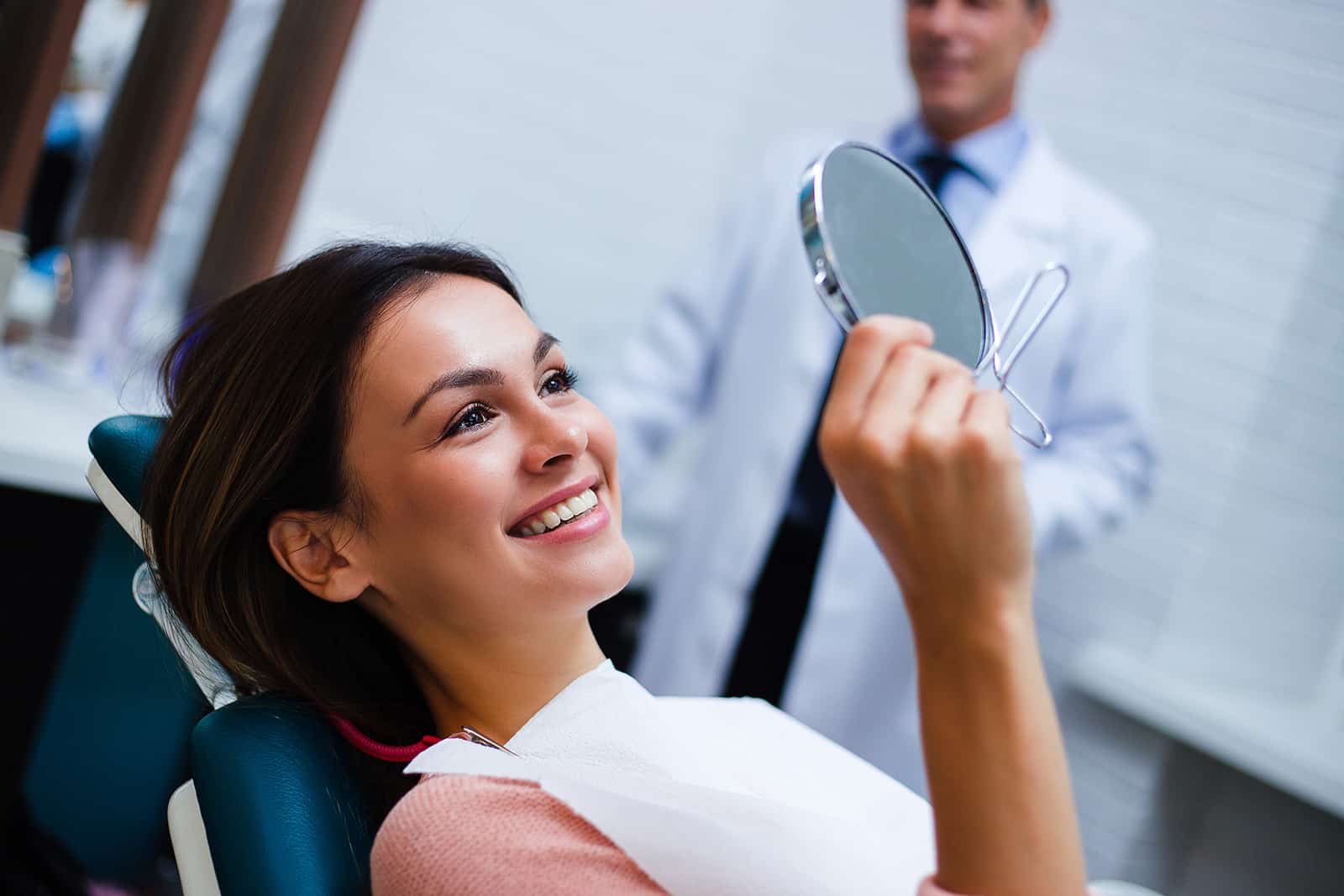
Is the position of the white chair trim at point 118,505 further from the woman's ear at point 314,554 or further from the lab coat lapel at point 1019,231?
the lab coat lapel at point 1019,231

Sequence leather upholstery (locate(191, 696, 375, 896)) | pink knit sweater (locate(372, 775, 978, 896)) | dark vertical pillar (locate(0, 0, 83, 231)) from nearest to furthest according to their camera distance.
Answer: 1. pink knit sweater (locate(372, 775, 978, 896))
2. leather upholstery (locate(191, 696, 375, 896))
3. dark vertical pillar (locate(0, 0, 83, 231))

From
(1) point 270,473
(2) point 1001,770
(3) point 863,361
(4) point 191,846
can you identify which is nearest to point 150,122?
(1) point 270,473

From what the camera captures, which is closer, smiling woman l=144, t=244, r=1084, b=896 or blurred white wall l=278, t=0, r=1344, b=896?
smiling woman l=144, t=244, r=1084, b=896

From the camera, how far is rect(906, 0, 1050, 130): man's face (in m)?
2.10

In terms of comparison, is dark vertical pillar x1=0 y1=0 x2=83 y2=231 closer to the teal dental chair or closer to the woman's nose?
the teal dental chair

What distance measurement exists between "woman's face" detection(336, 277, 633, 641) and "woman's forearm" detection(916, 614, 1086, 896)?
48 centimetres

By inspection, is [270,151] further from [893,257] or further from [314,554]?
[893,257]

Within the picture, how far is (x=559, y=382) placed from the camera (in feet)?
4.17

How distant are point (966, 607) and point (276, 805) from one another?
1.92 ft

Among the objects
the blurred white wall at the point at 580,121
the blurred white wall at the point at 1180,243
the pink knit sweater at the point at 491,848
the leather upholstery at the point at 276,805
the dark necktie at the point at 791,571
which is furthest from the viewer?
the blurred white wall at the point at 580,121

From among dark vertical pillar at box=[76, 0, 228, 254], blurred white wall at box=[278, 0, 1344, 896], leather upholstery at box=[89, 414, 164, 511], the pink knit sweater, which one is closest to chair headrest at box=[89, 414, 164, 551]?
Answer: leather upholstery at box=[89, 414, 164, 511]

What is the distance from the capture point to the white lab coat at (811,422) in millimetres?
2125

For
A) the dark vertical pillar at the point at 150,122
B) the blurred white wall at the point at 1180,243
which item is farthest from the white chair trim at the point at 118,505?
the dark vertical pillar at the point at 150,122

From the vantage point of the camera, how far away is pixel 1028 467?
2.15 m
